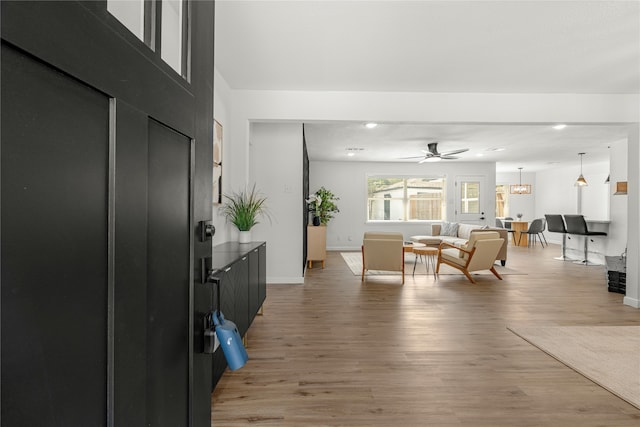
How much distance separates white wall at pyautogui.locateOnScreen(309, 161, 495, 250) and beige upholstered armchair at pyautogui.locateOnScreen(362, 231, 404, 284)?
13.2ft

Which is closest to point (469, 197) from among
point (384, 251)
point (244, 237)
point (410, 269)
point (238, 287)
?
point (410, 269)

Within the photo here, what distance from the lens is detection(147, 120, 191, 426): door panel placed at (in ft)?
2.21

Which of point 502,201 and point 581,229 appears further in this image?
point 502,201

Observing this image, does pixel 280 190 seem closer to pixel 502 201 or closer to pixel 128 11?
pixel 128 11

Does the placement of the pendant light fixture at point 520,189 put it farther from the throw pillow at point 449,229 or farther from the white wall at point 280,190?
the white wall at point 280,190

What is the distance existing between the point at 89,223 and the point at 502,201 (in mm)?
13286

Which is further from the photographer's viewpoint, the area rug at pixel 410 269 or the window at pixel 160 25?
the area rug at pixel 410 269

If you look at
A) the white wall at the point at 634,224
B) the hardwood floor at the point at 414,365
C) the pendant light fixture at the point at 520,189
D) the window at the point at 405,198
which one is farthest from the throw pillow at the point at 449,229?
the pendant light fixture at the point at 520,189

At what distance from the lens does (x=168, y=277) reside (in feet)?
2.43

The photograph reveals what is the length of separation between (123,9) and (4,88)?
780 mm

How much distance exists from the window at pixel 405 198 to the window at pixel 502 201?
11.6 feet

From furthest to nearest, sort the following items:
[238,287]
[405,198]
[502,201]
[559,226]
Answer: [502,201] < [405,198] < [559,226] < [238,287]

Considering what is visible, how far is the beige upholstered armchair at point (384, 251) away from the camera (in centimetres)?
503

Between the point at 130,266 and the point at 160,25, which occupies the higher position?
the point at 160,25
